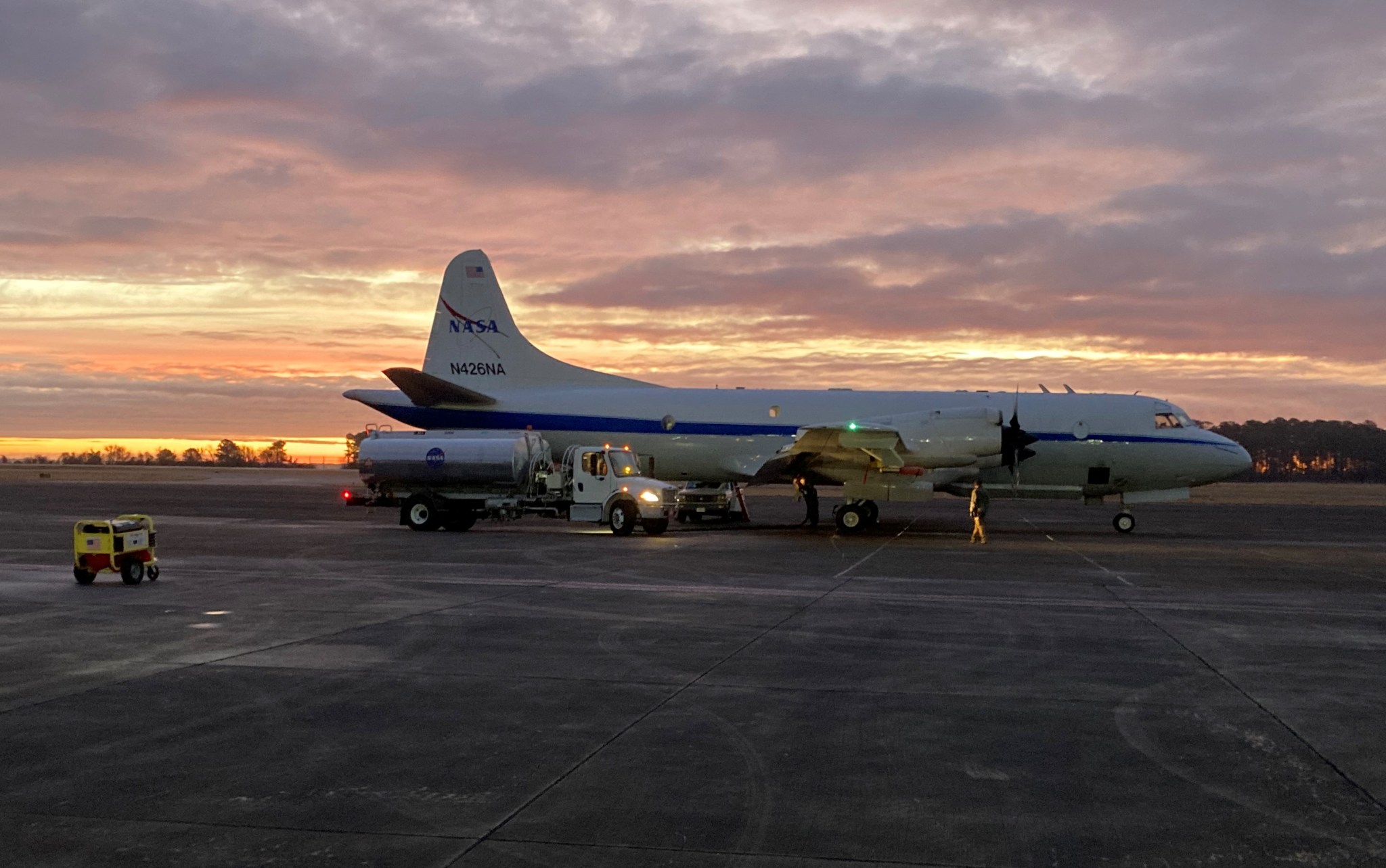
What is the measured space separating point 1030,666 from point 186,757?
8.00m

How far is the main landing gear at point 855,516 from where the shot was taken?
33531mm

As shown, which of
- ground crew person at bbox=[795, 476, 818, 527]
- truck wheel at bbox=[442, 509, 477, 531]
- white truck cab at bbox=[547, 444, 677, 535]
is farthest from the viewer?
ground crew person at bbox=[795, 476, 818, 527]

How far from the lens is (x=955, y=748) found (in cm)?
793

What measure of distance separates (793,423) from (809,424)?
0.52m

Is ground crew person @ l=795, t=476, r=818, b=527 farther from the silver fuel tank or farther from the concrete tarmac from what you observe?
the concrete tarmac

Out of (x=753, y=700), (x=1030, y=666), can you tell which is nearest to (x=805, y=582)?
(x=1030, y=666)

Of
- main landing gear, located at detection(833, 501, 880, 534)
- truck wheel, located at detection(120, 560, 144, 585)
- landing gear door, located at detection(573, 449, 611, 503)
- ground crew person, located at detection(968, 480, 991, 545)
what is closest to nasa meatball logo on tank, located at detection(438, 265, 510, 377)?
landing gear door, located at detection(573, 449, 611, 503)

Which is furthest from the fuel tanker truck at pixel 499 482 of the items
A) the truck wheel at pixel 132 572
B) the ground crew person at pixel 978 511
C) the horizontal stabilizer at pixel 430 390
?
the truck wheel at pixel 132 572

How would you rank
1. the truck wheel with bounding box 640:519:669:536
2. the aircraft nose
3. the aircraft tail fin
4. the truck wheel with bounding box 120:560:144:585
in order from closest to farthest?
the truck wheel with bounding box 120:560:144:585, the truck wheel with bounding box 640:519:669:536, the aircraft nose, the aircraft tail fin

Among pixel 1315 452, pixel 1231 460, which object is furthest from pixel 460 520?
pixel 1315 452

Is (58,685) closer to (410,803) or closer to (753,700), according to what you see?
(410,803)

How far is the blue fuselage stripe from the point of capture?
34.6 metres

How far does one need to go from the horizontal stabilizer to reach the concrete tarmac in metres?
15.9

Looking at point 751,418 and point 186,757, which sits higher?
point 751,418
